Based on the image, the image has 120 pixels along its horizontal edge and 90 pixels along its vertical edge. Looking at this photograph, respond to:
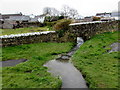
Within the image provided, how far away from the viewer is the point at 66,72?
12.4 m

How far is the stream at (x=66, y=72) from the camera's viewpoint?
33.0ft

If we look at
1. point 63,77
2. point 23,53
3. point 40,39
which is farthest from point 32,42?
point 63,77

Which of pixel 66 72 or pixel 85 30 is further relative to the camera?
pixel 85 30

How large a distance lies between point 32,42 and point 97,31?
1275 cm

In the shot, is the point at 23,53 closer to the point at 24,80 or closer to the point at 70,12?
the point at 24,80

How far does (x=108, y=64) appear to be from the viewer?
12461mm

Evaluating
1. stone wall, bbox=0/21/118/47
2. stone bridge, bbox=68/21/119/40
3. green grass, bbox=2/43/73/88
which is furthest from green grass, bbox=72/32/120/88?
stone bridge, bbox=68/21/119/40

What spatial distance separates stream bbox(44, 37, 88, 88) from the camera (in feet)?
33.0

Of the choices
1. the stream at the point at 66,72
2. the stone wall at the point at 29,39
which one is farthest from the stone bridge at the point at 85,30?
the stream at the point at 66,72

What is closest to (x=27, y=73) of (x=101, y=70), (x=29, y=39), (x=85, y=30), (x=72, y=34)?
(x=101, y=70)

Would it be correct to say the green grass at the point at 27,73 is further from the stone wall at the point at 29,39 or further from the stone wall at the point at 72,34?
the stone wall at the point at 72,34

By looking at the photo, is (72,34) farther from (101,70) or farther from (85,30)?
(101,70)

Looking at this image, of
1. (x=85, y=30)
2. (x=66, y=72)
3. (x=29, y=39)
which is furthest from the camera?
(x=85, y=30)

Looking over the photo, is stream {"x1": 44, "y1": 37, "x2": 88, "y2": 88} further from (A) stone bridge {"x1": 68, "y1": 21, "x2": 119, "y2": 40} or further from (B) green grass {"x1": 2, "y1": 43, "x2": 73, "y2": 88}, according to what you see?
(A) stone bridge {"x1": 68, "y1": 21, "x2": 119, "y2": 40}
